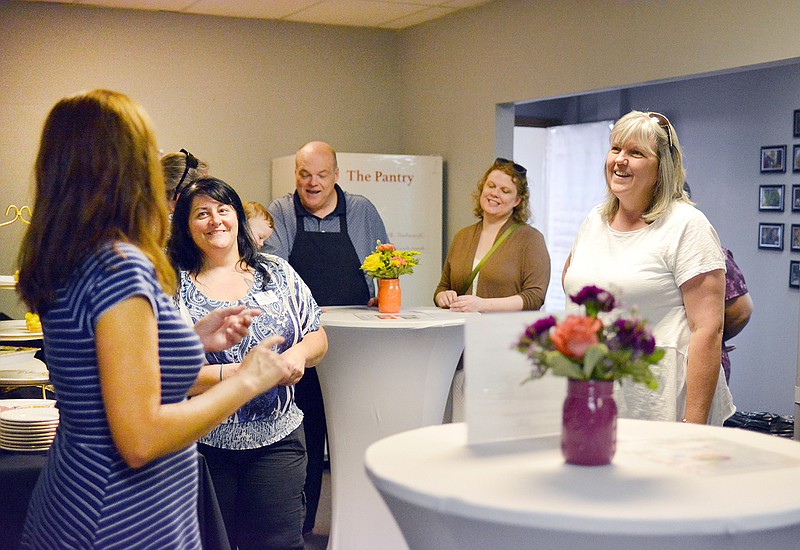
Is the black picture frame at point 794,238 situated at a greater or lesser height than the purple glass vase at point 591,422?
greater

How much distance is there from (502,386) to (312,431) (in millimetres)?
2677

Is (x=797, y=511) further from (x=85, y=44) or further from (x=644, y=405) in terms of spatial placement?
(x=85, y=44)

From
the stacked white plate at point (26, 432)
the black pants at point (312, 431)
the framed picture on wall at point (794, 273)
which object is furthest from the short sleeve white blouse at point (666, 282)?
the framed picture on wall at point (794, 273)

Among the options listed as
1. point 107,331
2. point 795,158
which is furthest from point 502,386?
point 795,158

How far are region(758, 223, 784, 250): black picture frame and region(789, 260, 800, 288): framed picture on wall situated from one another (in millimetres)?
145

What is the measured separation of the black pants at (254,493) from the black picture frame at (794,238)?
4605mm

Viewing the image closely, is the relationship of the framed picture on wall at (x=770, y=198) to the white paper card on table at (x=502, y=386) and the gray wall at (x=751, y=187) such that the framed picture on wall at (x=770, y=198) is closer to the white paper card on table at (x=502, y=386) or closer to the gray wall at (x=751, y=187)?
the gray wall at (x=751, y=187)

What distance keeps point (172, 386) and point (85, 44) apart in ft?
15.9

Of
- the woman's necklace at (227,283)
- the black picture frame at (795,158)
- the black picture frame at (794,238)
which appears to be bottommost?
the woman's necklace at (227,283)

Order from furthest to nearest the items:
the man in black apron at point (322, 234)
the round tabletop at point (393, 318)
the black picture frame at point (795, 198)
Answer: the black picture frame at point (795, 198) < the man in black apron at point (322, 234) < the round tabletop at point (393, 318)

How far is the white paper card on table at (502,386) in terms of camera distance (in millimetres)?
Answer: 1748

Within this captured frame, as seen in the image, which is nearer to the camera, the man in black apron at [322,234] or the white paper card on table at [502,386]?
the white paper card on table at [502,386]

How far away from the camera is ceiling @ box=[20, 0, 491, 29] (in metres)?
5.91

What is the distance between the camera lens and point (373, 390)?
3539 mm
